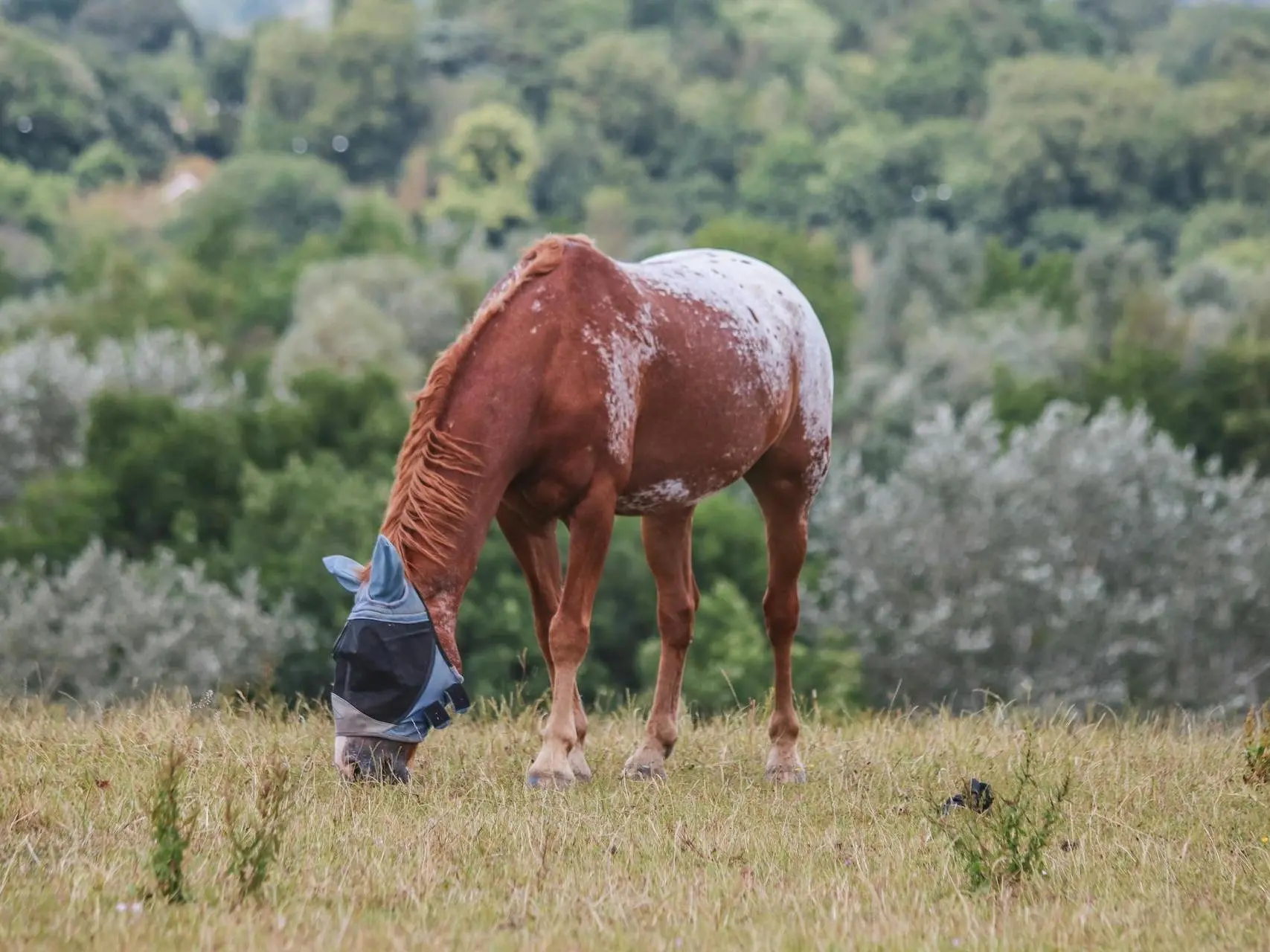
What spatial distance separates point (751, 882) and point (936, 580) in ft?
141

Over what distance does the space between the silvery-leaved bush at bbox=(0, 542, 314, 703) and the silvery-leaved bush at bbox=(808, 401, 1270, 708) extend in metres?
15.9

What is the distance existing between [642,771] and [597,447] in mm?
1626

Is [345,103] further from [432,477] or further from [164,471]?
[432,477]

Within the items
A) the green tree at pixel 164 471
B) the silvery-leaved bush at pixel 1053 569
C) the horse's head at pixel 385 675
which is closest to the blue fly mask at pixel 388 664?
the horse's head at pixel 385 675

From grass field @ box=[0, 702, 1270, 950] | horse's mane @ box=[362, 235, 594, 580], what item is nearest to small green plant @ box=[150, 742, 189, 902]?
grass field @ box=[0, 702, 1270, 950]

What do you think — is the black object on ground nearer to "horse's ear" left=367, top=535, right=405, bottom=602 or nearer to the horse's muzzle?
the horse's muzzle

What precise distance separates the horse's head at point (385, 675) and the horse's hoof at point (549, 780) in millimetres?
558

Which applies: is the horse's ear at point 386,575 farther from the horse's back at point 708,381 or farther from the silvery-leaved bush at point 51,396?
the silvery-leaved bush at point 51,396

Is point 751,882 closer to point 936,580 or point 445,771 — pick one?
point 445,771

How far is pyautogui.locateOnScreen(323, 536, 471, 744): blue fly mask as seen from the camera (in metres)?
7.36

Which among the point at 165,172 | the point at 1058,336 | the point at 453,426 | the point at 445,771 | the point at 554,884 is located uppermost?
the point at 453,426

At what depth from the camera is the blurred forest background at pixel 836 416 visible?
1647 inches

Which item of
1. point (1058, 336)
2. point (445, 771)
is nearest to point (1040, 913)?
point (445, 771)

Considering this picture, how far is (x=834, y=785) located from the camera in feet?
26.4
